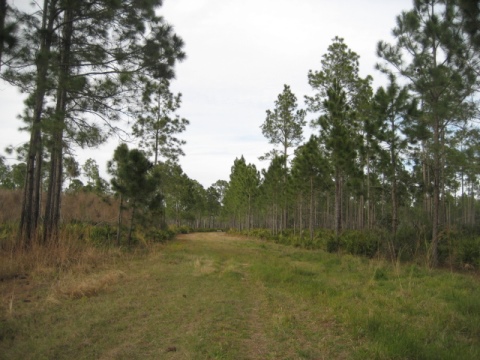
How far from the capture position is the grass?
12.1 feet

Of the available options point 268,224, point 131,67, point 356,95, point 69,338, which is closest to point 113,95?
point 131,67

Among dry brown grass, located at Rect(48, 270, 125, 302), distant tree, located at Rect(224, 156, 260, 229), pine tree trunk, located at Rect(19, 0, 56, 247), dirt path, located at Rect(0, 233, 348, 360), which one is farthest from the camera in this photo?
distant tree, located at Rect(224, 156, 260, 229)

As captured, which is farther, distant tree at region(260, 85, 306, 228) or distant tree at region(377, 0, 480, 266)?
distant tree at region(260, 85, 306, 228)

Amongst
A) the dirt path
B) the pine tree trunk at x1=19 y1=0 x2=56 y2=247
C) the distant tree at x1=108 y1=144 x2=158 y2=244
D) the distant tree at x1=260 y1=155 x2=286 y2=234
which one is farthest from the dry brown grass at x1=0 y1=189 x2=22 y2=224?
the distant tree at x1=260 y1=155 x2=286 y2=234

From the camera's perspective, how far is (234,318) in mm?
5016

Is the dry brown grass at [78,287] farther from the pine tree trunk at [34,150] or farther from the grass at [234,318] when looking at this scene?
the pine tree trunk at [34,150]

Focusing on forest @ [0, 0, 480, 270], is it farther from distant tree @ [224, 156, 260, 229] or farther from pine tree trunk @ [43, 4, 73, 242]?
distant tree @ [224, 156, 260, 229]

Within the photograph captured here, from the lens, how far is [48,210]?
1068 cm

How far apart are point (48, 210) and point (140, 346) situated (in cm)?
856

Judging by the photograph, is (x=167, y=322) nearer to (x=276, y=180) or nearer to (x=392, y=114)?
(x=392, y=114)

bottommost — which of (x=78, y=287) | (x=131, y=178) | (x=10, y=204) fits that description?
(x=78, y=287)

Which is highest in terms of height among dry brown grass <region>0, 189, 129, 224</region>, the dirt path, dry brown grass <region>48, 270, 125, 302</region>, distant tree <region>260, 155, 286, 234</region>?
distant tree <region>260, 155, 286, 234</region>

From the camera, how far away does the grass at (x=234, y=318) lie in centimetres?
370

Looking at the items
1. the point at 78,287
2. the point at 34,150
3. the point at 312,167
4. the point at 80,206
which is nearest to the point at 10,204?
the point at 80,206
